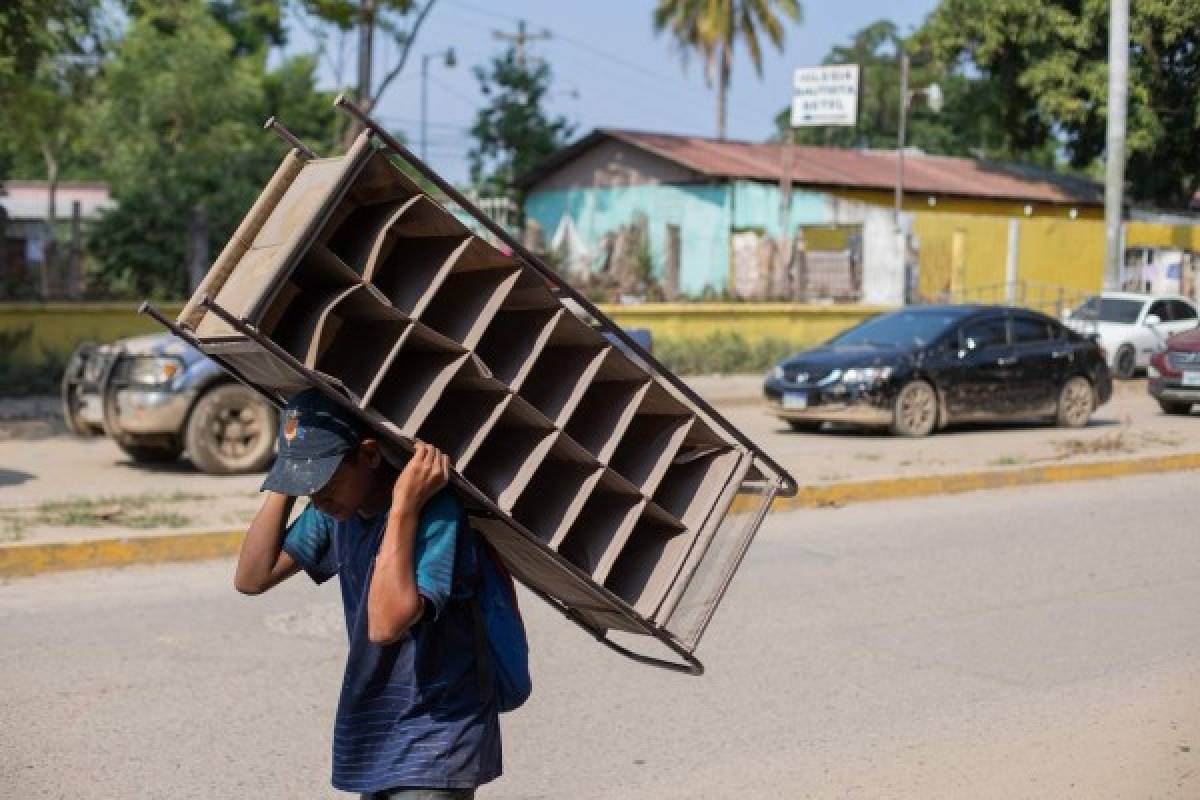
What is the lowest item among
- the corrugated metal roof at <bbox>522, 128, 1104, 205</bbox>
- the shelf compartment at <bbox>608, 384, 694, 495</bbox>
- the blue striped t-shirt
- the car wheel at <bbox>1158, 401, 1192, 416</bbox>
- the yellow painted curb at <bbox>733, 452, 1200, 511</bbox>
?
the car wheel at <bbox>1158, 401, 1192, 416</bbox>

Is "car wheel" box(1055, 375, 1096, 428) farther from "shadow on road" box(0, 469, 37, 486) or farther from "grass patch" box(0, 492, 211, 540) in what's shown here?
"shadow on road" box(0, 469, 37, 486)

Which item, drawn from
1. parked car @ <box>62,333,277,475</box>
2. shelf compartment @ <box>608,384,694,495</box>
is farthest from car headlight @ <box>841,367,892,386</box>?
shelf compartment @ <box>608,384,694,495</box>

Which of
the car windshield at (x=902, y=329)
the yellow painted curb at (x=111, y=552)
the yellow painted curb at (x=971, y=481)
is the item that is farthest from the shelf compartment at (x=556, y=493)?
the car windshield at (x=902, y=329)

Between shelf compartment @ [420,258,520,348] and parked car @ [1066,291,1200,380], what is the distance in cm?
2483

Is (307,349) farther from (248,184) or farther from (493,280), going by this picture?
(248,184)

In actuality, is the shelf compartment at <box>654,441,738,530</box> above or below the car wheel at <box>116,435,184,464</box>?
above

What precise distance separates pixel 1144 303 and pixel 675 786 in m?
23.4

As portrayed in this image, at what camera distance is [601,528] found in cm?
341

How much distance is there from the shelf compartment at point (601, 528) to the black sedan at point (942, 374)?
13.1m

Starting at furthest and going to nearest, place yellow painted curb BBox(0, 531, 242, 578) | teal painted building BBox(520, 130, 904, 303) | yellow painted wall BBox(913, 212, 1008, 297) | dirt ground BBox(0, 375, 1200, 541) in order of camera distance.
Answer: yellow painted wall BBox(913, 212, 1008, 297) < teal painted building BBox(520, 130, 904, 303) < dirt ground BBox(0, 375, 1200, 541) < yellow painted curb BBox(0, 531, 242, 578)

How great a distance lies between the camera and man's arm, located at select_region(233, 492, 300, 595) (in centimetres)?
335

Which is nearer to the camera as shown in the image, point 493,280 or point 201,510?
point 493,280

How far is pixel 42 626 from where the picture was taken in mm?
7375


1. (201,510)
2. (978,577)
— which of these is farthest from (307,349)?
(201,510)
